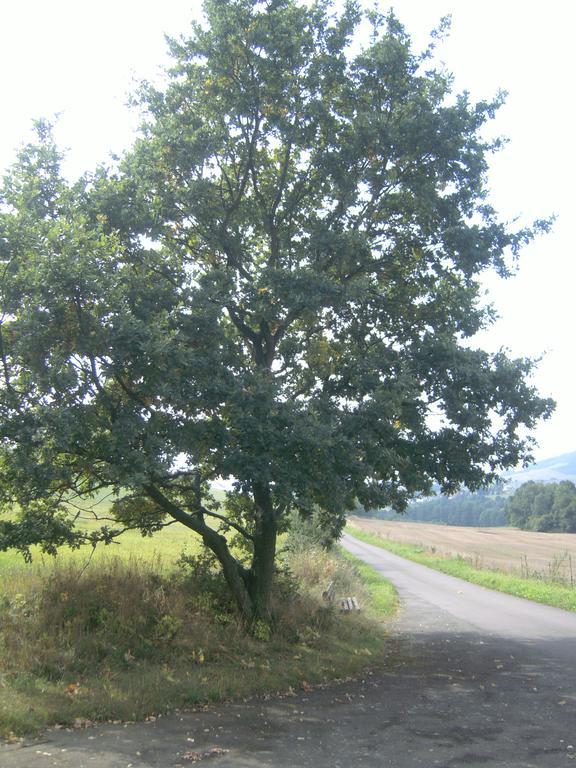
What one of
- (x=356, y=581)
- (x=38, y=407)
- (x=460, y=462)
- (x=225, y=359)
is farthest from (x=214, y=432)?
(x=356, y=581)

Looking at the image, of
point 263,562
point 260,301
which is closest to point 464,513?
point 263,562

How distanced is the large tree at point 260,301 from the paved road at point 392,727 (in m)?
2.90

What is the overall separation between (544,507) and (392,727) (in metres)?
124

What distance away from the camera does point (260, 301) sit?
1168cm

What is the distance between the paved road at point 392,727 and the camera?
666 centimetres

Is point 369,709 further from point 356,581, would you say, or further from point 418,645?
point 356,581

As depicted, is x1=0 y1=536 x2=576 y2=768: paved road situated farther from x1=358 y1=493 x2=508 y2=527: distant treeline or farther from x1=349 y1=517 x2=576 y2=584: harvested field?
x1=358 y1=493 x2=508 y2=527: distant treeline

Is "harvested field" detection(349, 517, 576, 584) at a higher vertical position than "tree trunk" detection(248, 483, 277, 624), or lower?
lower

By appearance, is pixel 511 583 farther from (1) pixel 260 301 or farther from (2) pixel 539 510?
(2) pixel 539 510

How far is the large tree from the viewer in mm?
8945

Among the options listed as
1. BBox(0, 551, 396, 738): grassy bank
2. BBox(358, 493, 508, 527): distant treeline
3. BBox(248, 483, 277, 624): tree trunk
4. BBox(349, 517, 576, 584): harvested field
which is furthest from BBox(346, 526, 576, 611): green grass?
BBox(358, 493, 508, 527): distant treeline

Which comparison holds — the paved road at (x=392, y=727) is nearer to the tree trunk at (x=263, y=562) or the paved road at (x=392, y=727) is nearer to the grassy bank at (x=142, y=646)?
the grassy bank at (x=142, y=646)

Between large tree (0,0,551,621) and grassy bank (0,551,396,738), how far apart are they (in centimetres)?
86

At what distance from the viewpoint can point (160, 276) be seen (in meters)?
11.8
